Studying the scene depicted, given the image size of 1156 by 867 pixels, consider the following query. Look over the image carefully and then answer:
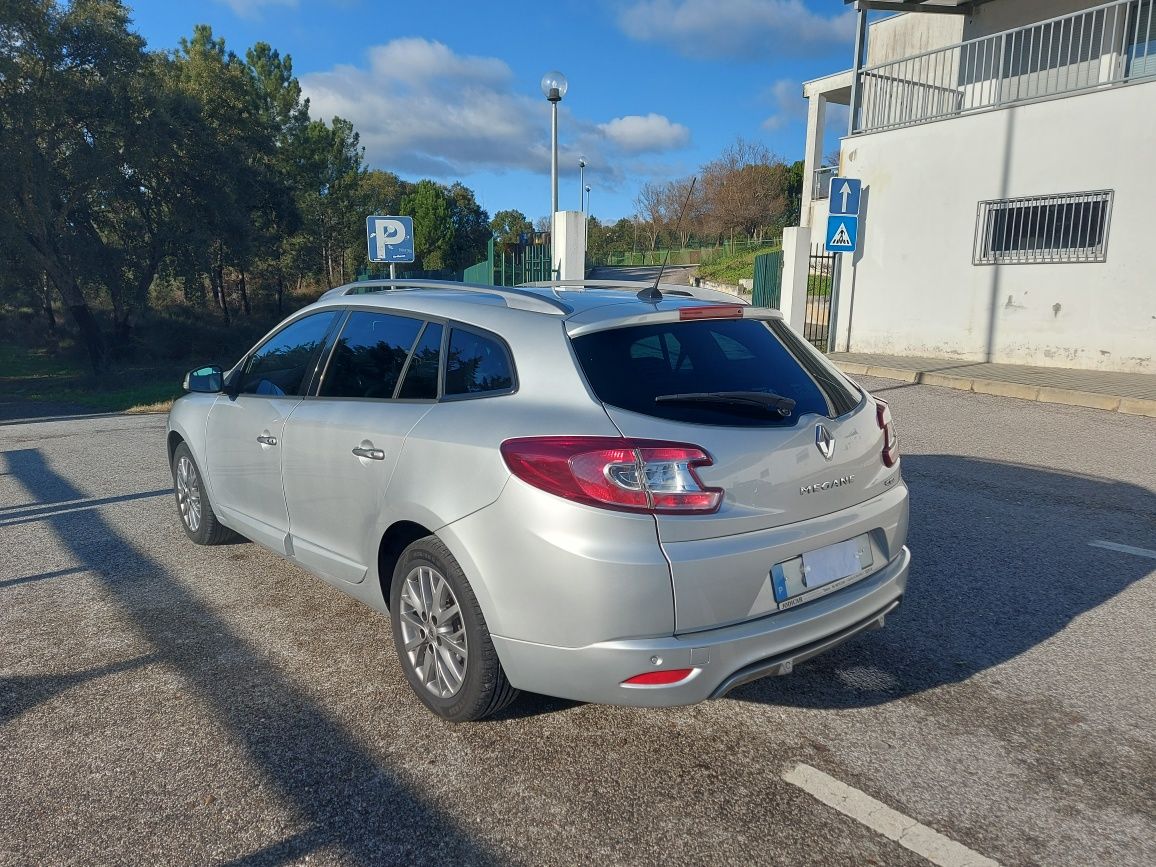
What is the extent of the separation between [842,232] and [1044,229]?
3096 millimetres

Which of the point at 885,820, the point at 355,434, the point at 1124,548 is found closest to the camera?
the point at 885,820

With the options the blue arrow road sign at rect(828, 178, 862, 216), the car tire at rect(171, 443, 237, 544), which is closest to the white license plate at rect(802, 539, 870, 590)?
the car tire at rect(171, 443, 237, 544)

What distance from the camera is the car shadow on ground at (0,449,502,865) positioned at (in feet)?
8.25

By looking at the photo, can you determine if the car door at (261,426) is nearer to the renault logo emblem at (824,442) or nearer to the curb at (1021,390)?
the renault logo emblem at (824,442)

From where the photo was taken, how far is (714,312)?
330cm

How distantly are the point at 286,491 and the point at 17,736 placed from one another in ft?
4.75

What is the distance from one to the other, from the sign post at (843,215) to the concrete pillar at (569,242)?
4.36m

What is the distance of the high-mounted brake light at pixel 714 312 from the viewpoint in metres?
3.20

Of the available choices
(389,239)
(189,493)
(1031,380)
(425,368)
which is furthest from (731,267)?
(425,368)

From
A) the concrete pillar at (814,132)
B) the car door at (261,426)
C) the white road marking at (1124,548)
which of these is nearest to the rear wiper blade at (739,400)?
the car door at (261,426)

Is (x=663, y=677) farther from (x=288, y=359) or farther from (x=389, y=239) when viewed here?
(x=389, y=239)

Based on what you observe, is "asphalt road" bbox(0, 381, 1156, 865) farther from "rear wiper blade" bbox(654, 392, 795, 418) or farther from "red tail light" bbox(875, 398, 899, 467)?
"rear wiper blade" bbox(654, 392, 795, 418)

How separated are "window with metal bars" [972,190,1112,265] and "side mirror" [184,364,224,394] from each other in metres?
12.8

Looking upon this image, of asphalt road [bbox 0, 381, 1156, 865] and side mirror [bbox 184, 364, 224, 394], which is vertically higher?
side mirror [bbox 184, 364, 224, 394]
